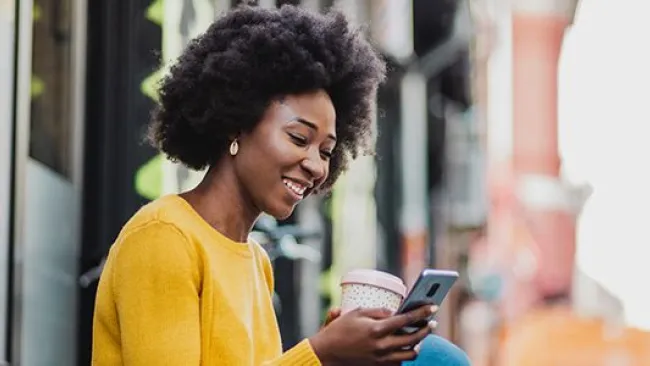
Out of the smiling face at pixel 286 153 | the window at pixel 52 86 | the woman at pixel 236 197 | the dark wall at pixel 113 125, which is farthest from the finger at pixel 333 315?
the dark wall at pixel 113 125

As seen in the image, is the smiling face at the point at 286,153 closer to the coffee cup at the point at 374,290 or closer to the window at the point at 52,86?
the coffee cup at the point at 374,290

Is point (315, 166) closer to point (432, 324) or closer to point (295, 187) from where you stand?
point (295, 187)

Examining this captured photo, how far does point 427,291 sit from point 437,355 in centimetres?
36

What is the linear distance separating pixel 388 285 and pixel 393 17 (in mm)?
17716

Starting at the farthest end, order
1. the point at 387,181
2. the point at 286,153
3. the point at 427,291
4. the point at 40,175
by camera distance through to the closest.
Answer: the point at 387,181 < the point at 40,175 < the point at 286,153 < the point at 427,291

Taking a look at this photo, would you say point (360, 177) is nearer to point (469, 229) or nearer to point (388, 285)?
point (388, 285)

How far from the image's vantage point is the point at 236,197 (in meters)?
3.33

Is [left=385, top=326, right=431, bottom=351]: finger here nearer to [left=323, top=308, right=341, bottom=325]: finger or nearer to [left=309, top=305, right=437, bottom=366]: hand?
[left=309, top=305, right=437, bottom=366]: hand

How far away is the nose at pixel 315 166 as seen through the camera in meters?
3.25

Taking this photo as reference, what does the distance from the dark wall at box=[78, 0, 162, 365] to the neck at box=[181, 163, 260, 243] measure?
12.4 ft

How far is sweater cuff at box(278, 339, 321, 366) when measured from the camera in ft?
10.2

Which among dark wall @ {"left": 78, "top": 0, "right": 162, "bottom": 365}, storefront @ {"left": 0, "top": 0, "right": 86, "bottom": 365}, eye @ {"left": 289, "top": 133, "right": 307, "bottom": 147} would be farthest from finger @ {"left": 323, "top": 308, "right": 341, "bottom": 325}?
dark wall @ {"left": 78, "top": 0, "right": 162, "bottom": 365}

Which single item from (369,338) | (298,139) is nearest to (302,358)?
(369,338)

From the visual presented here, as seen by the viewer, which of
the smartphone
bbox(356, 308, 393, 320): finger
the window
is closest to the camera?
the smartphone
